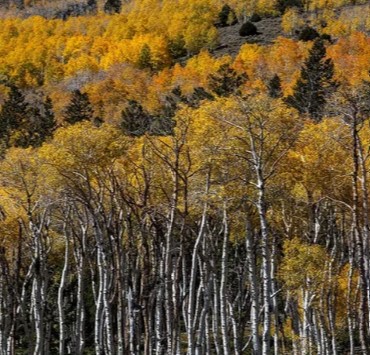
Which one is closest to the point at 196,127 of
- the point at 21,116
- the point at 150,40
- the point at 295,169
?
the point at 295,169

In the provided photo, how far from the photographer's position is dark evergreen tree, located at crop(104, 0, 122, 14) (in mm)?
179000

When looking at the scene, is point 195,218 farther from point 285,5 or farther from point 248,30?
point 285,5

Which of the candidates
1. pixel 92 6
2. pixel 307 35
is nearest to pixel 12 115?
pixel 307 35

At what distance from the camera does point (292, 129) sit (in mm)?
24844

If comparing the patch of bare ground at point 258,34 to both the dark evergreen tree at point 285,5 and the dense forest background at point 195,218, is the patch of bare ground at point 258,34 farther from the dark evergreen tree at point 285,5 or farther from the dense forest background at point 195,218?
the dense forest background at point 195,218

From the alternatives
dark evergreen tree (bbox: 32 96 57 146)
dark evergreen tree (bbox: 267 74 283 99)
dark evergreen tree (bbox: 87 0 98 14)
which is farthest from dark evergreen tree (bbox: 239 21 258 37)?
dark evergreen tree (bbox: 87 0 98 14)

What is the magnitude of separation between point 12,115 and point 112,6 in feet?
405

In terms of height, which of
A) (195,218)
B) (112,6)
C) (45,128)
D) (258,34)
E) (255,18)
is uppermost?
(112,6)

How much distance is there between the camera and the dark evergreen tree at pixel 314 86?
50.4 metres

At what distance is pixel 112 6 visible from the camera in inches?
7096

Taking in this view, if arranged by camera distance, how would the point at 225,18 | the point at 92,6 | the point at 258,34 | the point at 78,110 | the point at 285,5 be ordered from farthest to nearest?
the point at 92,6
the point at 225,18
the point at 285,5
the point at 258,34
the point at 78,110

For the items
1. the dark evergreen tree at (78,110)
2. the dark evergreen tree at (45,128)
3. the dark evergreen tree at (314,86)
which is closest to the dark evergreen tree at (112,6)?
the dark evergreen tree at (78,110)

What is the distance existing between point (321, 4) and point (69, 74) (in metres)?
54.7

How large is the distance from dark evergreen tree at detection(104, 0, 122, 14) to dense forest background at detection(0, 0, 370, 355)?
9260cm
